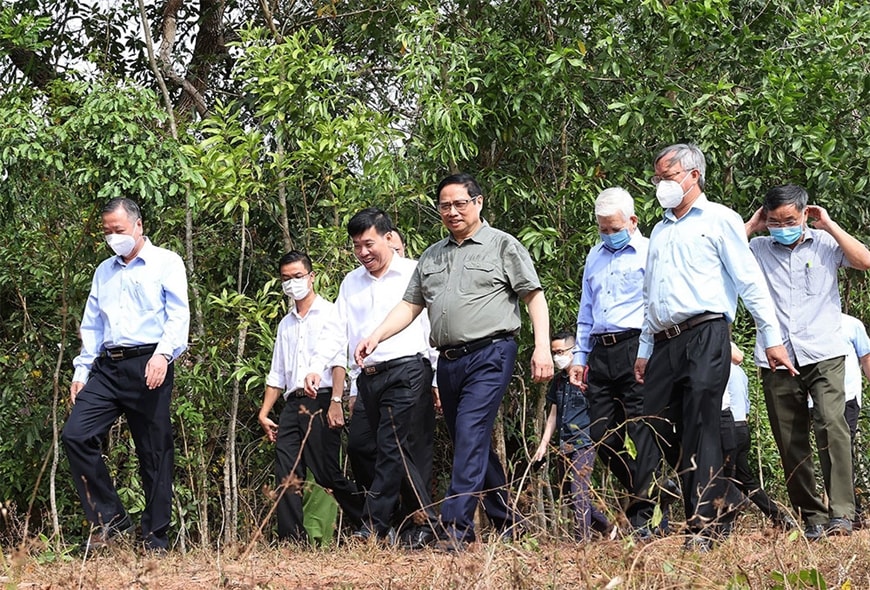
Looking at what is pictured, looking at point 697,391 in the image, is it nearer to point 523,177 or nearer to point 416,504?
point 416,504

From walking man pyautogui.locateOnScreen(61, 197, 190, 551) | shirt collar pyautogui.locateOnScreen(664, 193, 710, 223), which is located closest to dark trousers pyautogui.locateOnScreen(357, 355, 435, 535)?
walking man pyautogui.locateOnScreen(61, 197, 190, 551)

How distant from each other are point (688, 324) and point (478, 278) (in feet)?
3.65

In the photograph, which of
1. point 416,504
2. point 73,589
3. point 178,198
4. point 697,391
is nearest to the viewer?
point 73,589

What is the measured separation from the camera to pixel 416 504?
690cm

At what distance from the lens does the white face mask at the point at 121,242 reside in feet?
21.0

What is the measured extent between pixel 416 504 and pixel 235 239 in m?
3.26

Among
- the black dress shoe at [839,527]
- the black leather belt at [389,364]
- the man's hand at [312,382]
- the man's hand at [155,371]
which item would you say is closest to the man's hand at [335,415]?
the man's hand at [312,382]

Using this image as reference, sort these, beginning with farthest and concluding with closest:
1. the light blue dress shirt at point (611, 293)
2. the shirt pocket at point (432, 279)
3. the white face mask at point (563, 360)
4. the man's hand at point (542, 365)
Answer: the white face mask at point (563, 360)
the light blue dress shirt at point (611, 293)
the shirt pocket at point (432, 279)
the man's hand at point (542, 365)

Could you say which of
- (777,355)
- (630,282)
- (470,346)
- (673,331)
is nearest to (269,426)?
(470,346)

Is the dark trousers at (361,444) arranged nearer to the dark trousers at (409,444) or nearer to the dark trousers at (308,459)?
the dark trousers at (409,444)

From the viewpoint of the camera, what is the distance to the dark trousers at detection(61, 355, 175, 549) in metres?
6.18

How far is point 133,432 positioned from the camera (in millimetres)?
6445

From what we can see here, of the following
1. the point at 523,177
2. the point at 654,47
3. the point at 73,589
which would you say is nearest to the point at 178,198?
the point at 523,177

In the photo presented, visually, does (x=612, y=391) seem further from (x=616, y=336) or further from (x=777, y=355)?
(x=777, y=355)
